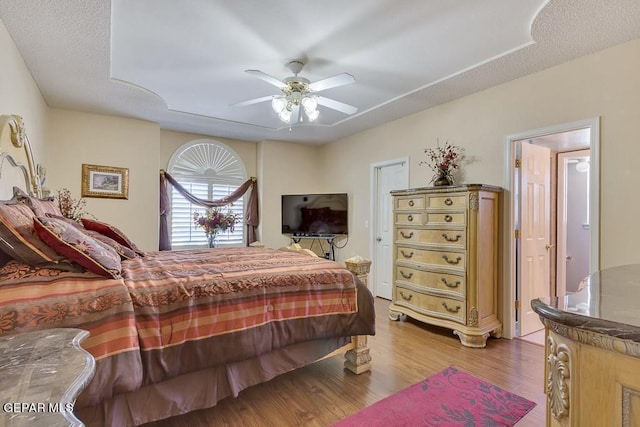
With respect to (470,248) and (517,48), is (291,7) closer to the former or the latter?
(517,48)

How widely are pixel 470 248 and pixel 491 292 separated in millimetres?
599

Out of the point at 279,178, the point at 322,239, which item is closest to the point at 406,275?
the point at 322,239

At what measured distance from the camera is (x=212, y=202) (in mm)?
5328

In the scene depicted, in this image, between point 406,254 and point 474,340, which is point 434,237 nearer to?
point 406,254

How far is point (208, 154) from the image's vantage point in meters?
5.41

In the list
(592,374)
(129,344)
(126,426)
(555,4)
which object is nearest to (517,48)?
(555,4)

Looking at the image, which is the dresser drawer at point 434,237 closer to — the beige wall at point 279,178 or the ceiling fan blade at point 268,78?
the ceiling fan blade at point 268,78

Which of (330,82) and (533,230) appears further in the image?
(533,230)

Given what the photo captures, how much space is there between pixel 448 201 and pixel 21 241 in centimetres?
326

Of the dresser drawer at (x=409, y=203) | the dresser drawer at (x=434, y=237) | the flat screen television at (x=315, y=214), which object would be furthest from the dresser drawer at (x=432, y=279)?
the flat screen television at (x=315, y=214)

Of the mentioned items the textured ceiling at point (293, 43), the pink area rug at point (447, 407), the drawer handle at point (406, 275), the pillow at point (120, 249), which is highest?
the textured ceiling at point (293, 43)

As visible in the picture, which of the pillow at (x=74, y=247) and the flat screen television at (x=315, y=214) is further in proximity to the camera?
the flat screen television at (x=315, y=214)

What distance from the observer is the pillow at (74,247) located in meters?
1.46

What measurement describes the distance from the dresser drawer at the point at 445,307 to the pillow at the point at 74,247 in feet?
9.49
